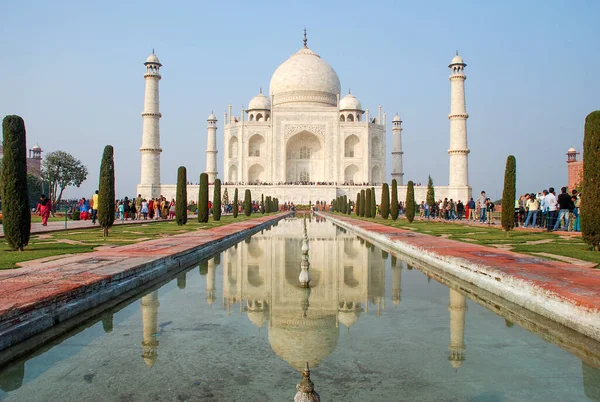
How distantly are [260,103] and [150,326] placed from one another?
35155 mm

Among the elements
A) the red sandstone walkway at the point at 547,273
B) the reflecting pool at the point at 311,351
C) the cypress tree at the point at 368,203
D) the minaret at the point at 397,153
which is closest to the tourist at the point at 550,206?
the red sandstone walkway at the point at 547,273

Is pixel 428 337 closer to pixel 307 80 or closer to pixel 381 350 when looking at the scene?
pixel 381 350

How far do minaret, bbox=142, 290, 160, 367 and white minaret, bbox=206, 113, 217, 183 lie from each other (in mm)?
31494

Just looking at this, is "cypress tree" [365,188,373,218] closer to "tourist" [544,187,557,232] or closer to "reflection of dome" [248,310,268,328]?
"tourist" [544,187,557,232]

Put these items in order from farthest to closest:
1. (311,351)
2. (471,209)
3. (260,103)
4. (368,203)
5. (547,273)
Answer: (260,103) < (368,203) < (471,209) < (547,273) < (311,351)

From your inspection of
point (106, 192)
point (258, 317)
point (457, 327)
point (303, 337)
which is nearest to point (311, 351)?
point (303, 337)

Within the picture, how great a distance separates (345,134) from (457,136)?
8336mm

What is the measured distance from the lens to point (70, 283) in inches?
129

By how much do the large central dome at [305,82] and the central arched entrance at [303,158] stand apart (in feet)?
8.60

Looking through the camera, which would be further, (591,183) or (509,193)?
(509,193)

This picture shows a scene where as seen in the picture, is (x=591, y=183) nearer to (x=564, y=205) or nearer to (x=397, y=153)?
(x=564, y=205)

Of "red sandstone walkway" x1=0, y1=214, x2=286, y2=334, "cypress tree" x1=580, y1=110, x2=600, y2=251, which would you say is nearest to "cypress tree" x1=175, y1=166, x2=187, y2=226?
"red sandstone walkway" x1=0, y1=214, x2=286, y2=334

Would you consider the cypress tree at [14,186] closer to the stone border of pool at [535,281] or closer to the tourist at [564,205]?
the stone border of pool at [535,281]

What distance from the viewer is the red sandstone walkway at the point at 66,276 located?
268 cm
